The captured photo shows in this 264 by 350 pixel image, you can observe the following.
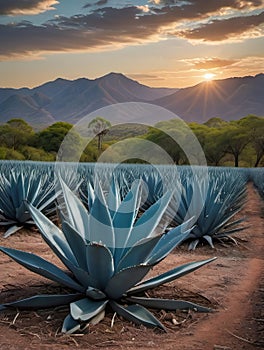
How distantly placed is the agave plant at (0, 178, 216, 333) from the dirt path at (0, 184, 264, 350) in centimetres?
8

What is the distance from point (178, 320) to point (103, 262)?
1.89ft

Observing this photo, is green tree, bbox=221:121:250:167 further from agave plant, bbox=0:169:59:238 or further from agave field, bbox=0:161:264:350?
agave field, bbox=0:161:264:350

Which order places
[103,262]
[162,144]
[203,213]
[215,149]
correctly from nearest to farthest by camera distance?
[103,262], [203,213], [215,149], [162,144]

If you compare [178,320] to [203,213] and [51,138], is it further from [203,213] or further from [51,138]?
[51,138]

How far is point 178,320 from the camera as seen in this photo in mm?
2869

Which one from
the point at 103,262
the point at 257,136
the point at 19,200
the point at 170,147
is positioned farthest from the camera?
the point at 170,147

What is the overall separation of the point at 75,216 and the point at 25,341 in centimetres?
102

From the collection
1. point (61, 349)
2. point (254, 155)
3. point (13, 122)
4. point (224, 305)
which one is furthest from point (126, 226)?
point (13, 122)

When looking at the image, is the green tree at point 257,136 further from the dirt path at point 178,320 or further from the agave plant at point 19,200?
the dirt path at point 178,320

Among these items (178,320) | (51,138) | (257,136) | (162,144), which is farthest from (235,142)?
(178,320)

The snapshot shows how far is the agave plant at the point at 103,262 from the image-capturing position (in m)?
2.74

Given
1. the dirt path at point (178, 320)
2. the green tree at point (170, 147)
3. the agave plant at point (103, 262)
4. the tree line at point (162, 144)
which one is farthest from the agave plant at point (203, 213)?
the green tree at point (170, 147)

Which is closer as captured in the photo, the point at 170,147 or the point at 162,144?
the point at 170,147

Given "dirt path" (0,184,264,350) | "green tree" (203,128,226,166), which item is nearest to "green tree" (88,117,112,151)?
"green tree" (203,128,226,166)
